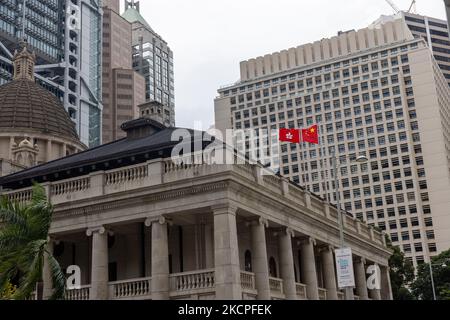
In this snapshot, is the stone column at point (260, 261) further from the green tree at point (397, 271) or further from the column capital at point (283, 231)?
the green tree at point (397, 271)

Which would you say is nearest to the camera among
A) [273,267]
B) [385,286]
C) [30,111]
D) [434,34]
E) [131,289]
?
[131,289]

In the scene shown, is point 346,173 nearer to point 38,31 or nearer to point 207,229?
point 38,31

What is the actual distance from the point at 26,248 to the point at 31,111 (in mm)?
53434

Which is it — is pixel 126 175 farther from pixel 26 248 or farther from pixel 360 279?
pixel 360 279

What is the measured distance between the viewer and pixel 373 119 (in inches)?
6014

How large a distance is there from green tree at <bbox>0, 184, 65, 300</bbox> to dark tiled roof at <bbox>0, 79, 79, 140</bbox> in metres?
47.9

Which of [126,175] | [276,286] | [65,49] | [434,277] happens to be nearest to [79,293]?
[126,175]

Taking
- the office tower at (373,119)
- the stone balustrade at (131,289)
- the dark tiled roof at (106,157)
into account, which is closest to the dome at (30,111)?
the dark tiled roof at (106,157)

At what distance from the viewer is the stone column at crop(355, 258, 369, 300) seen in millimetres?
47125

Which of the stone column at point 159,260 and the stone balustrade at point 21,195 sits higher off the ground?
the stone balustrade at point 21,195

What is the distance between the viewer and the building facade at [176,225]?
31.4 meters

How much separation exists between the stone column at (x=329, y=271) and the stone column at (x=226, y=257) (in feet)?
40.4
